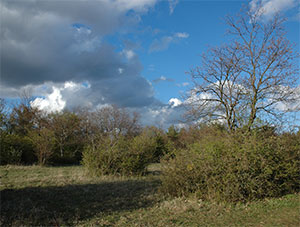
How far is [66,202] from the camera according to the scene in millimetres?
7070

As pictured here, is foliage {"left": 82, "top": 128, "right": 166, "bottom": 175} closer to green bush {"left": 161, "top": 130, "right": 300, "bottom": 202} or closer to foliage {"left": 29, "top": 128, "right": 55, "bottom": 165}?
green bush {"left": 161, "top": 130, "right": 300, "bottom": 202}

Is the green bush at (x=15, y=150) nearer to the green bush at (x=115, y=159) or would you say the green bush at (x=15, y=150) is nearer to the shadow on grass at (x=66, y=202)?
the green bush at (x=115, y=159)

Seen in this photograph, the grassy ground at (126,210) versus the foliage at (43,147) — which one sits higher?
the foliage at (43,147)

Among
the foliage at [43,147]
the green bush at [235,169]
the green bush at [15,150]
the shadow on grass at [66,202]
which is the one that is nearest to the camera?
the shadow on grass at [66,202]

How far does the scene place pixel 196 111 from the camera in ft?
40.4

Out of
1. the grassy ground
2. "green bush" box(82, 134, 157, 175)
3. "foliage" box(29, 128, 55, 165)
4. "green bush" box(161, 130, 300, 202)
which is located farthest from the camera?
"foliage" box(29, 128, 55, 165)

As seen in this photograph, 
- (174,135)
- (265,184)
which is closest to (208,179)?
(265,184)

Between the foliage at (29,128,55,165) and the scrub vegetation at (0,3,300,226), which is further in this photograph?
the foliage at (29,128,55,165)

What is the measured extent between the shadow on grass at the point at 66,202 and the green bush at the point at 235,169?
1395mm

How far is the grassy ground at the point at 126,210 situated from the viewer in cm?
524

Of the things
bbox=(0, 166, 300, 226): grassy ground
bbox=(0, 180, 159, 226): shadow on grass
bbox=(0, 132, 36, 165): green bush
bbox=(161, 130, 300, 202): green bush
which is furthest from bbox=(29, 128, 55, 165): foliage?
bbox=(161, 130, 300, 202): green bush

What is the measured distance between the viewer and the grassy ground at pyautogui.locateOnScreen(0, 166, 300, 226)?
206 inches

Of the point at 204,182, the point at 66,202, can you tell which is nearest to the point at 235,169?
the point at 204,182

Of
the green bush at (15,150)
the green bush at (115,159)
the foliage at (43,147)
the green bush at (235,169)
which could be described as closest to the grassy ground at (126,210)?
the green bush at (235,169)
